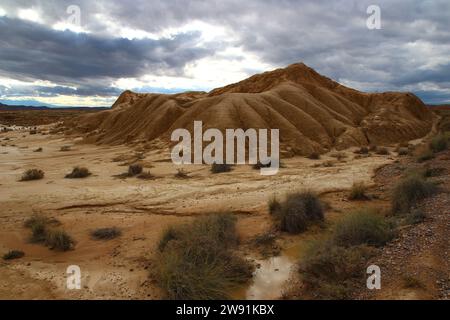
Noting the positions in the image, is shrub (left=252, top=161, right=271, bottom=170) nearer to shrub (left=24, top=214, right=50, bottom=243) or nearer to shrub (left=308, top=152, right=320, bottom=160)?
shrub (left=308, top=152, right=320, bottom=160)

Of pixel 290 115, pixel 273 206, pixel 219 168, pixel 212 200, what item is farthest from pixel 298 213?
pixel 290 115

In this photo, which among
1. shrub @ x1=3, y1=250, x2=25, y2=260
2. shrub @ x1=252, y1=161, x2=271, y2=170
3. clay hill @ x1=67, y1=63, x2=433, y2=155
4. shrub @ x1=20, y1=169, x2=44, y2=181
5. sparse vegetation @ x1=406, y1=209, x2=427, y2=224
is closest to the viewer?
shrub @ x1=3, y1=250, x2=25, y2=260

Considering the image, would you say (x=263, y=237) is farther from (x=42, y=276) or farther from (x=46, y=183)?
(x=46, y=183)

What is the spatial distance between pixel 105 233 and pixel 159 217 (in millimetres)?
1810

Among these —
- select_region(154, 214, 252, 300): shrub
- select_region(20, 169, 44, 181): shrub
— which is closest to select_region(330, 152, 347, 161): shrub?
select_region(154, 214, 252, 300): shrub

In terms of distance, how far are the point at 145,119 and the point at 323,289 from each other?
89.5 ft

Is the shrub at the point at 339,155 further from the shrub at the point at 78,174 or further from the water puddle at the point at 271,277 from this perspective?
the water puddle at the point at 271,277

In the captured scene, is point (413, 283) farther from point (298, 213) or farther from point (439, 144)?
point (439, 144)

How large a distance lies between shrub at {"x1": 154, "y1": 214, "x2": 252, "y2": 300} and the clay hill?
1469 centimetres

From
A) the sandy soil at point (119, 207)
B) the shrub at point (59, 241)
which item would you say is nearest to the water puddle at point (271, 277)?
the sandy soil at point (119, 207)

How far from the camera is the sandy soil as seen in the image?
6555 mm

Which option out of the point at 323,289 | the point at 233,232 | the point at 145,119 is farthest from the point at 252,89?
the point at 323,289
